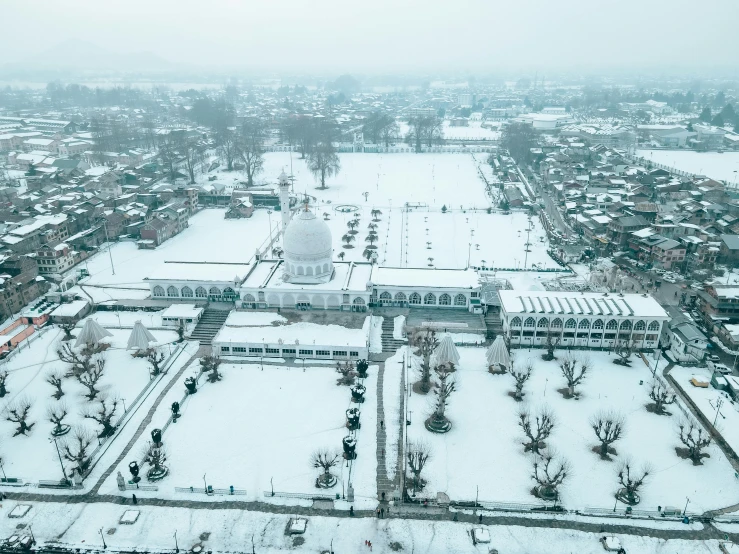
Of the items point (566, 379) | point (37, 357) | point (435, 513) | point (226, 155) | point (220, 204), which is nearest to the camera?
point (435, 513)

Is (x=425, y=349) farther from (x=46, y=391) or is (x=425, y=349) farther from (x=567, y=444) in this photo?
(x=46, y=391)

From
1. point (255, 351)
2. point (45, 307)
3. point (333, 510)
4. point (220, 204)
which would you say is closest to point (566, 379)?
point (333, 510)

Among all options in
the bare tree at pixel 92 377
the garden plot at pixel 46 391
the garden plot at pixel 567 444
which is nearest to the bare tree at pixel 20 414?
the garden plot at pixel 46 391

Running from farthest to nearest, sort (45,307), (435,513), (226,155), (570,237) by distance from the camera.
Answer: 1. (226,155)
2. (570,237)
3. (45,307)
4. (435,513)

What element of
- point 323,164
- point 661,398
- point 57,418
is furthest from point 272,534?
point 323,164

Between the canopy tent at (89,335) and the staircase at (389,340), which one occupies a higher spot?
the canopy tent at (89,335)

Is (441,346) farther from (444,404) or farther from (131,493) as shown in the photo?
(131,493)

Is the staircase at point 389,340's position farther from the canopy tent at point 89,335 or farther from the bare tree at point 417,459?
the canopy tent at point 89,335
